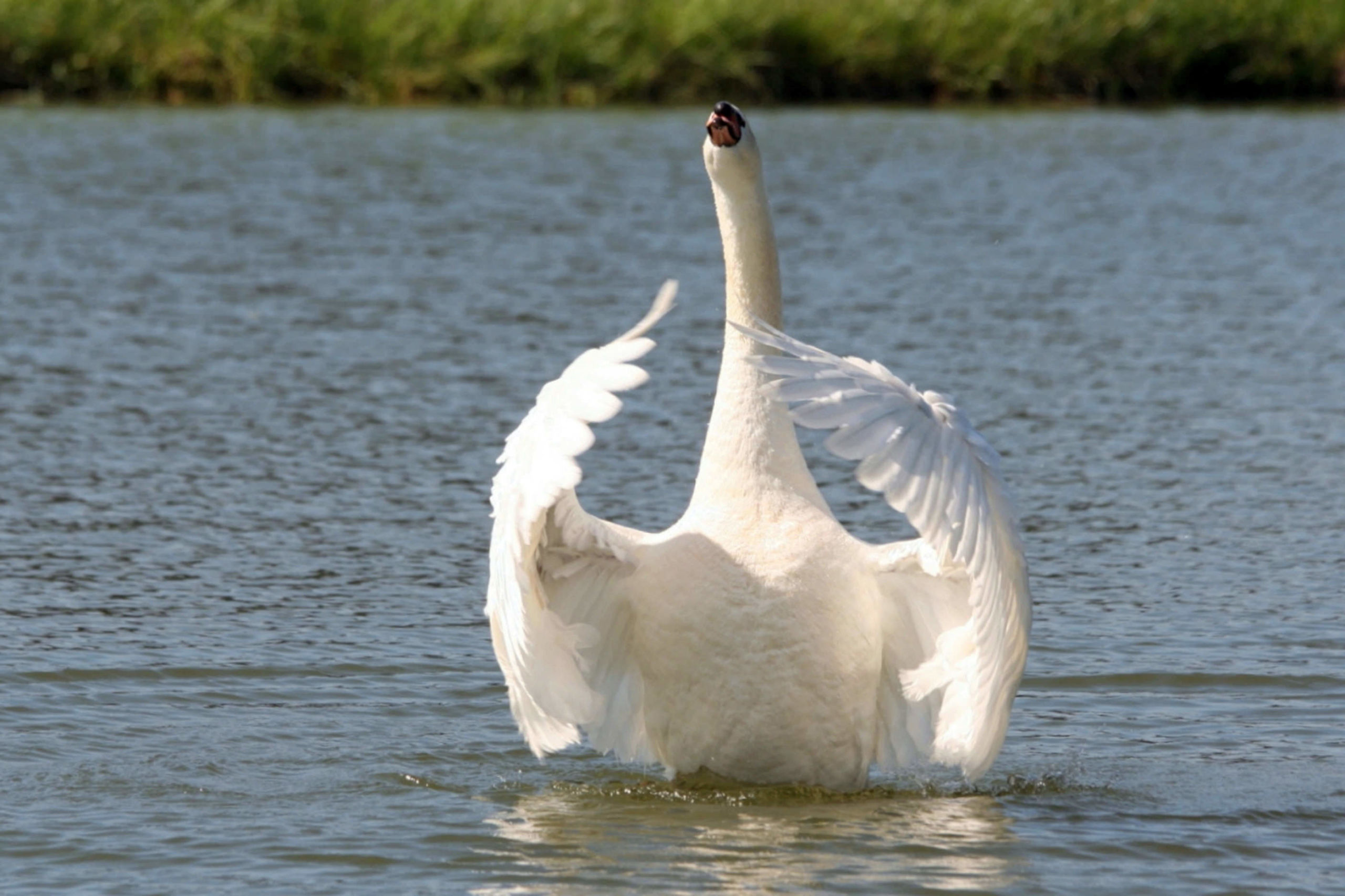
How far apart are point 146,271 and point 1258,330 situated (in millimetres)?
7251

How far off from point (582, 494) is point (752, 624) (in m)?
3.75

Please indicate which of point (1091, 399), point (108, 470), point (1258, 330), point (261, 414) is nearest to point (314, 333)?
point (261, 414)

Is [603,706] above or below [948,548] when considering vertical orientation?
below

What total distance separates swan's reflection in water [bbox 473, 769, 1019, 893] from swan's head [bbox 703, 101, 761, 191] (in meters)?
1.61

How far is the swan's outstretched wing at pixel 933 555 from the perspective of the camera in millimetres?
4574

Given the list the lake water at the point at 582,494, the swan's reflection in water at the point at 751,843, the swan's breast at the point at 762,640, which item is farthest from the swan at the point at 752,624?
the lake water at the point at 582,494

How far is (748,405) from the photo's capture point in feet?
18.5

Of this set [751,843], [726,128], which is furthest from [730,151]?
[751,843]

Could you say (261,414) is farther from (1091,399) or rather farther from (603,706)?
(603,706)

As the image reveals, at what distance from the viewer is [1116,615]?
308 inches

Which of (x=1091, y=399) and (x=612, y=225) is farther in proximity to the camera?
(x=612, y=225)

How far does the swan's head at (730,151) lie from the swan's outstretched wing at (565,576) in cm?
39

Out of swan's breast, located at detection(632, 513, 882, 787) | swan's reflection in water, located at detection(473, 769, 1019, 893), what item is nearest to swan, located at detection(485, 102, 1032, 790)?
swan's breast, located at detection(632, 513, 882, 787)

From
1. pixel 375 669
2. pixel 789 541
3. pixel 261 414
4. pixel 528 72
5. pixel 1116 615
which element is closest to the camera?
pixel 789 541
